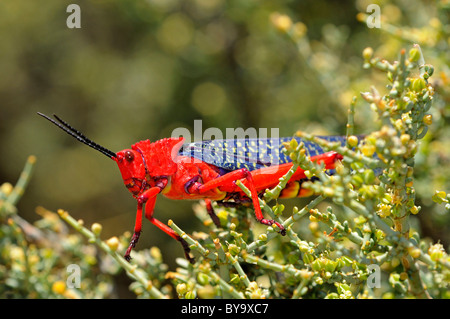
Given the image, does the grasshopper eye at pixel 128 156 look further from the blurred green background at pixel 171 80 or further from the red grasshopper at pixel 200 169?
the blurred green background at pixel 171 80

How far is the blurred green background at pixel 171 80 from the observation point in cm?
219

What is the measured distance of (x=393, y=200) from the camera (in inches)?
41.4

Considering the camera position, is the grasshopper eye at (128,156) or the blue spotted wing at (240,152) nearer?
the grasshopper eye at (128,156)

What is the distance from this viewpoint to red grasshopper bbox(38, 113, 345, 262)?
160 cm

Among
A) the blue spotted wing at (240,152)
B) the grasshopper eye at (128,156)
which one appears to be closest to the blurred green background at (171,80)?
the blue spotted wing at (240,152)

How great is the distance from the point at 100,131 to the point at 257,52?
74.3 inches

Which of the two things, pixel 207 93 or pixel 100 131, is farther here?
pixel 100 131

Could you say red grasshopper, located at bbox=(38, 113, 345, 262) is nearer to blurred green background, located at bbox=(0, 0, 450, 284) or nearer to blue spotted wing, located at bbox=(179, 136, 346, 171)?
blue spotted wing, located at bbox=(179, 136, 346, 171)

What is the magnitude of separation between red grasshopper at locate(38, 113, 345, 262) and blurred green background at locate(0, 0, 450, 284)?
0.60 m

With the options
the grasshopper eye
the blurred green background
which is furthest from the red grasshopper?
the blurred green background

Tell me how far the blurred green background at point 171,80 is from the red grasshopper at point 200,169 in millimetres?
596

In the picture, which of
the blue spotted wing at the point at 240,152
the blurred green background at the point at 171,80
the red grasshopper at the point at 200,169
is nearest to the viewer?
the red grasshopper at the point at 200,169
